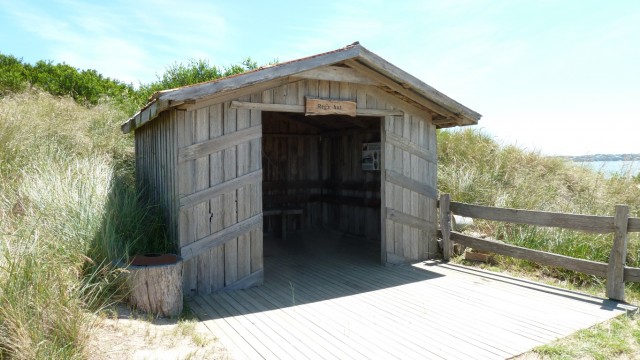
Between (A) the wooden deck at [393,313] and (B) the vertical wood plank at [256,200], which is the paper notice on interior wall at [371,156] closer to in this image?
(A) the wooden deck at [393,313]

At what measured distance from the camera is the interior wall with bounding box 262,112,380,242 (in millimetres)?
9820

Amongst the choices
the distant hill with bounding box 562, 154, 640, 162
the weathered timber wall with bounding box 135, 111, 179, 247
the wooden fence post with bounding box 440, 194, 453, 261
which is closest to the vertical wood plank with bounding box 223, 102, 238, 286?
the weathered timber wall with bounding box 135, 111, 179, 247

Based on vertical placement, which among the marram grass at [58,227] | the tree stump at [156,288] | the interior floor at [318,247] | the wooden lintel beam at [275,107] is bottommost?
the interior floor at [318,247]

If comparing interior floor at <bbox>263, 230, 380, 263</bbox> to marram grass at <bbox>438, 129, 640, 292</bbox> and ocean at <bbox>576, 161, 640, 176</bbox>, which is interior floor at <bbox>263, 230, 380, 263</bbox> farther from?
ocean at <bbox>576, 161, 640, 176</bbox>

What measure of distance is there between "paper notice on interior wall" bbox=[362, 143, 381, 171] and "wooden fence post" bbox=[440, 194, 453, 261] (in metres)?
1.89

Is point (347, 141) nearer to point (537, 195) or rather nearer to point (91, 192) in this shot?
point (537, 195)

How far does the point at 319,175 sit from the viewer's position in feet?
36.2

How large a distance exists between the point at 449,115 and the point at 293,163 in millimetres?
4411

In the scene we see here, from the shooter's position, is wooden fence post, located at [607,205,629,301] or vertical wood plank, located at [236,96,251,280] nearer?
wooden fence post, located at [607,205,629,301]

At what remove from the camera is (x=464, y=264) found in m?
7.45

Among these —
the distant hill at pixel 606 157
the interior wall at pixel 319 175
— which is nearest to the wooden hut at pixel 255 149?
the interior wall at pixel 319 175

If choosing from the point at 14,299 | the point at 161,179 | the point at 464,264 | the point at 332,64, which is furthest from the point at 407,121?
the point at 14,299

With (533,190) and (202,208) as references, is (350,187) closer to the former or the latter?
(533,190)

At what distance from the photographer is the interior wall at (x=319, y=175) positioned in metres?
9.82
